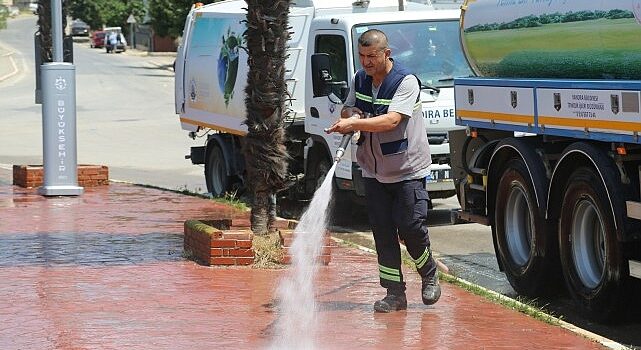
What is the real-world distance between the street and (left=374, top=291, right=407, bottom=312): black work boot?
147 cm

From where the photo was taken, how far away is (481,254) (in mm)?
13016

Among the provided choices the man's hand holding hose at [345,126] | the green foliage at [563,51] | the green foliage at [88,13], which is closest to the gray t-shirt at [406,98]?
the man's hand holding hose at [345,126]

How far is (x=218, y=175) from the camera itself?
61.8ft

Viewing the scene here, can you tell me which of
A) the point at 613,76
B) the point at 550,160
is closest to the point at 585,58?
the point at 613,76

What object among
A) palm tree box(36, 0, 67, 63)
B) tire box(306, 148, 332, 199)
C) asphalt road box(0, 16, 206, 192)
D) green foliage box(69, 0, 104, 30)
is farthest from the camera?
green foliage box(69, 0, 104, 30)

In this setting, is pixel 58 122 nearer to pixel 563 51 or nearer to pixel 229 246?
pixel 229 246

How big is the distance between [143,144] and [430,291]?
20585mm

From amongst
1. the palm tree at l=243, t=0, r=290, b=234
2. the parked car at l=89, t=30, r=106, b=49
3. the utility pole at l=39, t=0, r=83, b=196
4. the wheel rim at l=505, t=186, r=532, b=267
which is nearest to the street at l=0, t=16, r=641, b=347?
the wheel rim at l=505, t=186, r=532, b=267

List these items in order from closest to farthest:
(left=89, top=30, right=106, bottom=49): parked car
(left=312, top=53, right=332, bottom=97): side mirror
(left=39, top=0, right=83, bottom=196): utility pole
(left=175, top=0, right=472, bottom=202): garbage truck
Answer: (left=312, top=53, right=332, bottom=97): side mirror
(left=175, top=0, right=472, bottom=202): garbage truck
(left=39, top=0, right=83, bottom=196): utility pole
(left=89, top=30, right=106, bottom=49): parked car

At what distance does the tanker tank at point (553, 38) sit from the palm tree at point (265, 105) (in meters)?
1.71

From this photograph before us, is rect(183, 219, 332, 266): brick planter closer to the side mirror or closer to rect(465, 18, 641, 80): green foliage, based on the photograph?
rect(465, 18, 641, 80): green foliage

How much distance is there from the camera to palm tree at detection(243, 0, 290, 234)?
1077cm

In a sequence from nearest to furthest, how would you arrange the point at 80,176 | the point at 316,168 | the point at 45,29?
the point at 316,168 → the point at 80,176 → the point at 45,29

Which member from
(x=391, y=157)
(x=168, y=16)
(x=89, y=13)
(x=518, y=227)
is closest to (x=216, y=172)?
(x=518, y=227)
